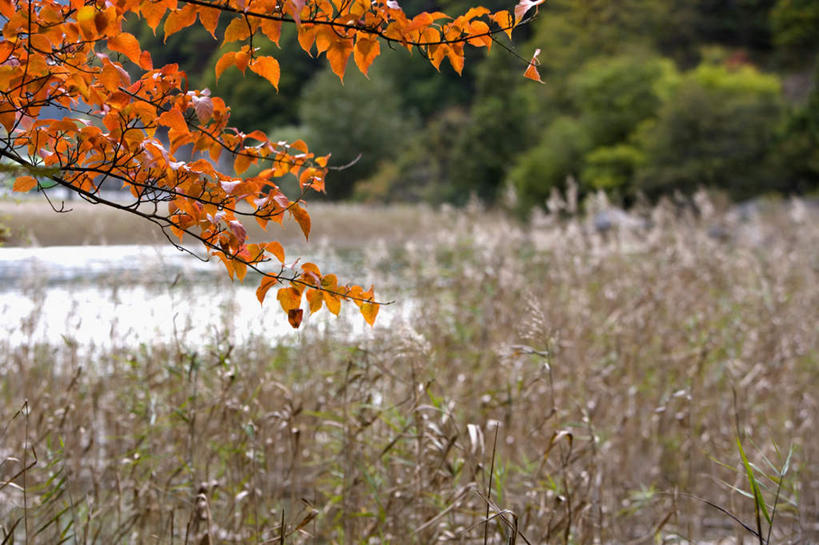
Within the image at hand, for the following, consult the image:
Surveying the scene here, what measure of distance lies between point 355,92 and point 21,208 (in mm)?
22903

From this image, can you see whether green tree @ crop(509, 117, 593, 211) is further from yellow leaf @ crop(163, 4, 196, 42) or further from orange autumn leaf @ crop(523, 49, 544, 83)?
yellow leaf @ crop(163, 4, 196, 42)

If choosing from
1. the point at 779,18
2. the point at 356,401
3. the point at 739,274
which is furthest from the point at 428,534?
the point at 779,18

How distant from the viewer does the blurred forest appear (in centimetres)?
2084

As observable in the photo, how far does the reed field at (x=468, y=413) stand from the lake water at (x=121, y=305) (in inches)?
3.2

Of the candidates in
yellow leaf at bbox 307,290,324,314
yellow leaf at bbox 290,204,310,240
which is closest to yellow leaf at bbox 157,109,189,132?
yellow leaf at bbox 290,204,310,240

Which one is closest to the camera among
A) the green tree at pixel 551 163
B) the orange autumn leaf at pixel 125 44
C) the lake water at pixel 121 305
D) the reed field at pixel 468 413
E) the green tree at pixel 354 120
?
the orange autumn leaf at pixel 125 44

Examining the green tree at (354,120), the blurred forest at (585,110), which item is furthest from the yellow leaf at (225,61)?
the green tree at (354,120)

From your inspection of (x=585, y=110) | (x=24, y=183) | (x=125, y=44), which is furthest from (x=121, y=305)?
(x=585, y=110)

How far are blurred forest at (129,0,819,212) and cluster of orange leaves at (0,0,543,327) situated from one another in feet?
31.5

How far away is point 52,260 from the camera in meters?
3.57

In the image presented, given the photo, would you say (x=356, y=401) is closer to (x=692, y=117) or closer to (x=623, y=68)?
(x=692, y=117)

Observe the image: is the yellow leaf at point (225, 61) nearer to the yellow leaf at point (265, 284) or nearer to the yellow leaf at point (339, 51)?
the yellow leaf at point (339, 51)

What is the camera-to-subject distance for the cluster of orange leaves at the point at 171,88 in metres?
1.16

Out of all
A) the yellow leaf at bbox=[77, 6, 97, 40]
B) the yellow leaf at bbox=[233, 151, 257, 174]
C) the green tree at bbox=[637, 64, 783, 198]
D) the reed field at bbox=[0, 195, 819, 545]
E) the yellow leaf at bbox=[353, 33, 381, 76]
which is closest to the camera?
the yellow leaf at bbox=[77, 6, 97, 40]
